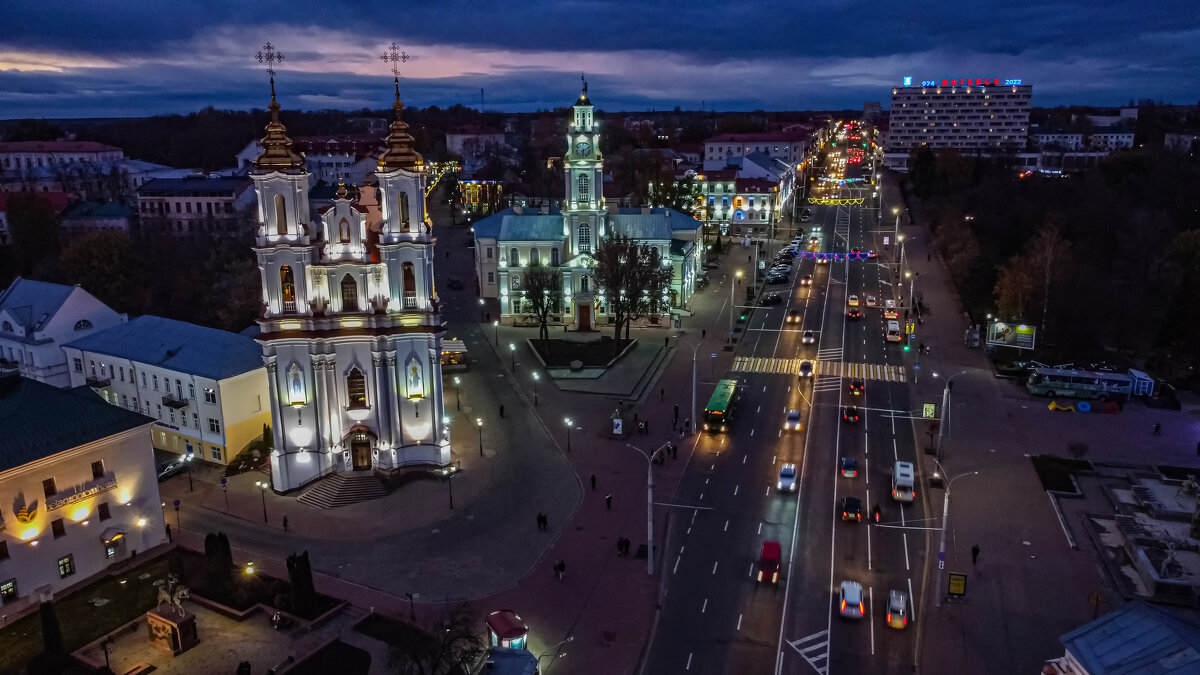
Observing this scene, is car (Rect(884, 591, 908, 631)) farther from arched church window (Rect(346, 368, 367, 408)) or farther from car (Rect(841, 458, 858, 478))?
arched church window (Rect(346, 368, 367, 408))

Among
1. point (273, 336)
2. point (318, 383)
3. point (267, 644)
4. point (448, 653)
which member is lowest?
point (267, 644)

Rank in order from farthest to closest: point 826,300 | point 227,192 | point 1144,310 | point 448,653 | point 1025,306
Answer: point 227,192, point 826,300, point 1025,306, point 1144,310, point 448,653

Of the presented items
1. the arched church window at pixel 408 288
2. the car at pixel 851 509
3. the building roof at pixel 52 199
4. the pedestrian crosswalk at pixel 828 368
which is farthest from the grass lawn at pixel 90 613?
the building roof at pixel 52 199

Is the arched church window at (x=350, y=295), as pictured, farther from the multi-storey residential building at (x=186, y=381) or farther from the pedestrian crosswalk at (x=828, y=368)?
the pedestrian crosswalk at (x=828, y=368)

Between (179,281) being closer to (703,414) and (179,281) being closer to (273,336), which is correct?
(273,336)

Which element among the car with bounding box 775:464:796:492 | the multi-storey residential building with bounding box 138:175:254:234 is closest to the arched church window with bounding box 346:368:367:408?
the car with bounding box 775:464:796:492

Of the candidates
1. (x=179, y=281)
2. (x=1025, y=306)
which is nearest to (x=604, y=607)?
(x=1025, y=306)
